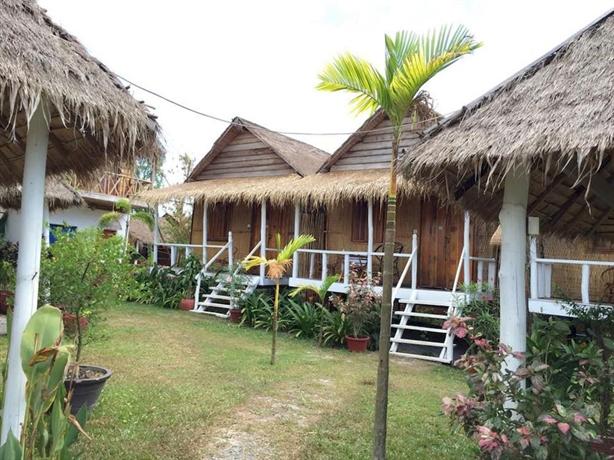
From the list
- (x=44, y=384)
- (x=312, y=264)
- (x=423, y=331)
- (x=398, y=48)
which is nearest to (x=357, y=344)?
(x=423, y=331)

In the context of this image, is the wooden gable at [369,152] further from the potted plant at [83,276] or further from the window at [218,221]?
the potted plant at [83,276]

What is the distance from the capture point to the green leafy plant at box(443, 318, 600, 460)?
10.2 feet

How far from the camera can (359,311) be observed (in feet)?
30.8

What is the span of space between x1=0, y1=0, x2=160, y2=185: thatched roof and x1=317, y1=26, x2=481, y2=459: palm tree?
158cm

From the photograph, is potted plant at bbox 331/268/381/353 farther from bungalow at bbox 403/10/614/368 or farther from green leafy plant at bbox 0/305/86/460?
green leafy plant at bbox 0/305/86/460

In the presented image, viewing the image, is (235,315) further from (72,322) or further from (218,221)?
(72,322)

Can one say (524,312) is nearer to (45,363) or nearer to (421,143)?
(421,143)

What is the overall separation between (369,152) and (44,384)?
10966 mm

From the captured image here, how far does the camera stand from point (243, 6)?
26.4 ft

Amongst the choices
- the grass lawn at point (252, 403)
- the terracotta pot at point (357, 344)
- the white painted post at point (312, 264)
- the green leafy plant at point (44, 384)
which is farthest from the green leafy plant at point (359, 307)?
the green leafy plant at point (44, 384)

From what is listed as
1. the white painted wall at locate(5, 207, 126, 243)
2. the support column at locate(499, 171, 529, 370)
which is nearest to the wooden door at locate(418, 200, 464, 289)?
the support column at locate(499, 171, 529, 370)

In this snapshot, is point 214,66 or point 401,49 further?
point 214,66

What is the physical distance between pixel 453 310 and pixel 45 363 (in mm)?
7645

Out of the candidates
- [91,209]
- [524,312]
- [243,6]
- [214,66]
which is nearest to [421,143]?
[524,312]
